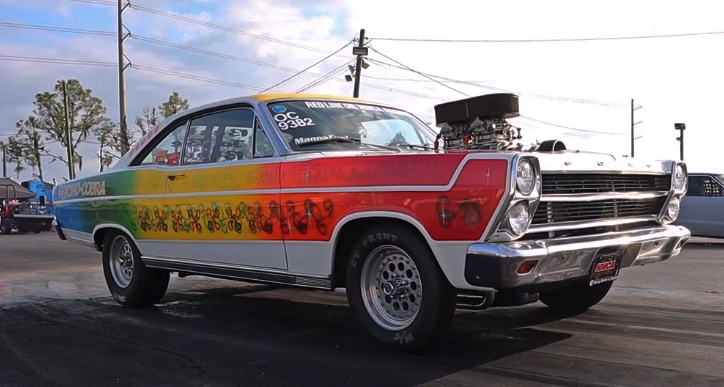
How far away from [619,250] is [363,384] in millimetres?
1916

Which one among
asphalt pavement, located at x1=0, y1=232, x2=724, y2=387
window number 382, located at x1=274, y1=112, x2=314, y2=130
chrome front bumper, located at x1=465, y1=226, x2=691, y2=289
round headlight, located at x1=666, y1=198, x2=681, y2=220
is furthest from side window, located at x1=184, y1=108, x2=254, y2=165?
round headlight, located at x1=666, y1=198, x2=681, y2=220

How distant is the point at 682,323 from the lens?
565 cm

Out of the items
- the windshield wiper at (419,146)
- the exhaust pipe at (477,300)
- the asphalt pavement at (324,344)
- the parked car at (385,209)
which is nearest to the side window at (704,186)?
the asphalt pavement at (324,344)

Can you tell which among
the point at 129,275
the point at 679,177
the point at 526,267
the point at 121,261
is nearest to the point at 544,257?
the point at 526,267

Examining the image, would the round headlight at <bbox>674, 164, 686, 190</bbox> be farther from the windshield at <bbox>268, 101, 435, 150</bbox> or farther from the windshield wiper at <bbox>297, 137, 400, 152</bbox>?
the windshield wiper at <bbox>297, 137, 400, 152</bbox>

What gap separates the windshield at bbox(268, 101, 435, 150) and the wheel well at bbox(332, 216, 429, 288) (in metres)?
0.81

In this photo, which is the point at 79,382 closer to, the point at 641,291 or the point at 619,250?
the point at 619,250

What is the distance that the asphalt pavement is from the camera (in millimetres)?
4125

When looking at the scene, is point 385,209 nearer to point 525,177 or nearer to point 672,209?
point 525,177

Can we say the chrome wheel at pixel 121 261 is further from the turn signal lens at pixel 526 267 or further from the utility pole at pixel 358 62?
the utility pole at pixel 358 62

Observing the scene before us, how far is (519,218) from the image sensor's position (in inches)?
158

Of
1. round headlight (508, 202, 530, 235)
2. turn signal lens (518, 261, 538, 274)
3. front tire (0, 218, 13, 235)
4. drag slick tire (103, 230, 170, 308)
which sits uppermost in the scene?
round headlight (508, 202, 530, 235)

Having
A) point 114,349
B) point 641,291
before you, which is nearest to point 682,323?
point 641,291

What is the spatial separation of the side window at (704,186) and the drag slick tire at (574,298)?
964 centimetres
